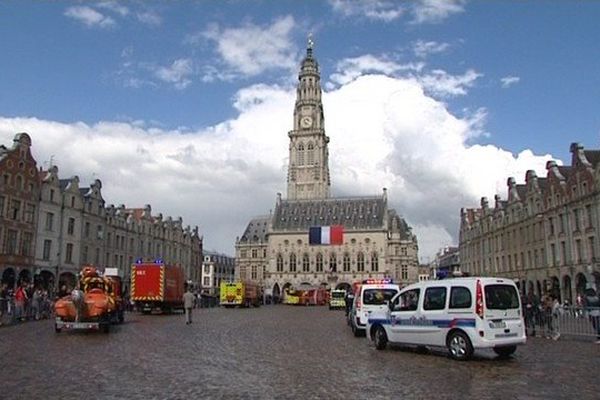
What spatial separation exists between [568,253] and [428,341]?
126 ft

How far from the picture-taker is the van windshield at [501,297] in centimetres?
1513

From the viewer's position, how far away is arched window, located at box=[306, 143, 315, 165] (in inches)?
5133

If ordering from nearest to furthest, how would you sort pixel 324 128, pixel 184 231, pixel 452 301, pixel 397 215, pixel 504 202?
1. pixel 452 301
2. pixel 504 202
3. pixel 184 231
4. pixel 397 215
5. pixel 324 128

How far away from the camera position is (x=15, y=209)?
48.5 meters

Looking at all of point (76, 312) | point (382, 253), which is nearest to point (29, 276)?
point (76, 312)

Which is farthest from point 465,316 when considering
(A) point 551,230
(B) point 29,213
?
(B) point 29,213

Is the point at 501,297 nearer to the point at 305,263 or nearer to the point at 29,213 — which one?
the point at 29,213

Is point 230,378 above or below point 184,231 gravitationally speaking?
below

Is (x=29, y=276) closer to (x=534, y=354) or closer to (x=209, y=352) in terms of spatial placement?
(x=209, y=352)

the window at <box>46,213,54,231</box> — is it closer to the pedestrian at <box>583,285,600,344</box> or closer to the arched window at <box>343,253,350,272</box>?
the pedestrian at <box>583,285,600,344</box>

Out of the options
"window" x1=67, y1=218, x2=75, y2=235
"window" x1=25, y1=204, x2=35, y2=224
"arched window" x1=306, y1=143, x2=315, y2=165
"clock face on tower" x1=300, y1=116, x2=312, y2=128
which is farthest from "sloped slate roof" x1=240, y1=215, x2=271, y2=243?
"window" x1=25, y1=204, x2=35, y2=224

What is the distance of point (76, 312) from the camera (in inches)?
884

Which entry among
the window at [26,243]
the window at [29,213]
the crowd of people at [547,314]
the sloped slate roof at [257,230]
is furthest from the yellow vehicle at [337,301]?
the sloped slate roof at [257,230]

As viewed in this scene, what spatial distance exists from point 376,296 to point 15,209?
1458 inches
